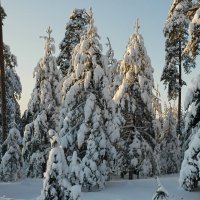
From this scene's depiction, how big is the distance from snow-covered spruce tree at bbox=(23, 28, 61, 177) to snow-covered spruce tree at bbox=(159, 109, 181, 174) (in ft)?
36.8

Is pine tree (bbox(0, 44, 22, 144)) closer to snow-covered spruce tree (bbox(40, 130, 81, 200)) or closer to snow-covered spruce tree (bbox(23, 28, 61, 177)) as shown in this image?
snow-covered spruce tree (bbox(23, 28, 61, 177))

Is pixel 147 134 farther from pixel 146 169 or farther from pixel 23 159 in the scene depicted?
pixel 23 159

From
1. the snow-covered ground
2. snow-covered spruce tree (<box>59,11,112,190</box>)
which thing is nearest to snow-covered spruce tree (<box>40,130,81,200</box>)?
the snow-covered ground

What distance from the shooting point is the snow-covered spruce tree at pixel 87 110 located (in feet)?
67.5

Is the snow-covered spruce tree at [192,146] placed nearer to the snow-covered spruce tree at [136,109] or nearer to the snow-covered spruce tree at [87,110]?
the snow-covered spruce tree at [87,110]

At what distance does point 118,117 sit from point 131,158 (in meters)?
4.23

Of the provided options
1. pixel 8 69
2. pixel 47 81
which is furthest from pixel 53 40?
pixel 8 69

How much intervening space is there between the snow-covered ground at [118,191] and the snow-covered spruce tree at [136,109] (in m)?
4.08

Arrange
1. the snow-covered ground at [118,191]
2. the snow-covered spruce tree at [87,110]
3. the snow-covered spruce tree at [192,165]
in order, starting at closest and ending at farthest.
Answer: the snow-covered spruce tree at [192,165]
the snow-covered ground at [118,191]
the snow-covered spruce tree at [87,110]

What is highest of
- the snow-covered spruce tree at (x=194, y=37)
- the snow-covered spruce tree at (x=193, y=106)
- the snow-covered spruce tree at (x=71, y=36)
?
the snow-covered spruce tree at (x=71, y=36)

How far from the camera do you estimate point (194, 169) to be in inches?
621

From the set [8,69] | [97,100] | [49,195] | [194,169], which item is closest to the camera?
[49,195]

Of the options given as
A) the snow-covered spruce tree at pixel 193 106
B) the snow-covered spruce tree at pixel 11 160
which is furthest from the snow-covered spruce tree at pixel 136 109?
the snow-covered spruce tree at pixel 193 106

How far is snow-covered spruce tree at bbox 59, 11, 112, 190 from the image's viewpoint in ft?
67.5
